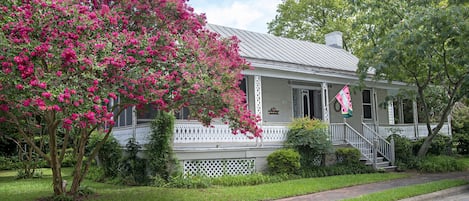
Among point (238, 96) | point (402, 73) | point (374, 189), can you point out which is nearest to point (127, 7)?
point (238, 96)

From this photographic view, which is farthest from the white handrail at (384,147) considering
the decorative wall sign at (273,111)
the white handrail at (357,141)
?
the decorative wall sign at (273,111)

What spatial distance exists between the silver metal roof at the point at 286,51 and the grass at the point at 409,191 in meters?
6.41

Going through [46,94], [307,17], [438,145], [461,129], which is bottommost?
[438,145]

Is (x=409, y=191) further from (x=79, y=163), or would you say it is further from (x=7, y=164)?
(x=7, y=164)

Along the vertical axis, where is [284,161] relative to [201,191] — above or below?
above

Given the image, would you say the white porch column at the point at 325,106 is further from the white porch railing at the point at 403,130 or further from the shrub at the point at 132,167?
the shrub at the point at 132,167

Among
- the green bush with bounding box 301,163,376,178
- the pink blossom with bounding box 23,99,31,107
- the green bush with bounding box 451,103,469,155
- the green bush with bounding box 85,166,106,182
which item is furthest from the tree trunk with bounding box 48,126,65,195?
the green bush with bounding box 451,103,469,155

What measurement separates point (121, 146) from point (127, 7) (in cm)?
622

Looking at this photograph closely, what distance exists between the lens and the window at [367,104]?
21.8 meters

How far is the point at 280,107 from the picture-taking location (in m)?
18.2

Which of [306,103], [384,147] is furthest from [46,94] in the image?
[306,103]

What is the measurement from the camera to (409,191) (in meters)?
11.3

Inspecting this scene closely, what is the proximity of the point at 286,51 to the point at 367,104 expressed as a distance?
573 cm

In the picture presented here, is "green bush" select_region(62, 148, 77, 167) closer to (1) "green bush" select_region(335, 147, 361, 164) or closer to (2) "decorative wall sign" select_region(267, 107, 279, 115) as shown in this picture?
(2) "decorative wall sign" select_region(267, 107, 279, 115)
